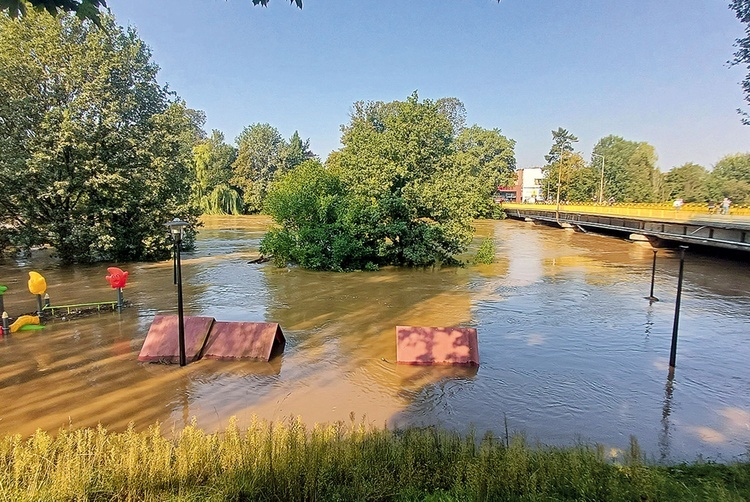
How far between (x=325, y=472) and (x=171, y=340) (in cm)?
636

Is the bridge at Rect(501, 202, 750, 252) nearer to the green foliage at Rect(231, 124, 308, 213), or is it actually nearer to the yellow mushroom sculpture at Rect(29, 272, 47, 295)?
the yellow mushroom sculpture at Rect(29, 272, 47, 295)

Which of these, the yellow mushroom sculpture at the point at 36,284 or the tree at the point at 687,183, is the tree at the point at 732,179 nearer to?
the tree at the point at 687,183

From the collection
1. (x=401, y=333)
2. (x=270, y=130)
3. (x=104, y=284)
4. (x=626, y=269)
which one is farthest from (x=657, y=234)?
(x=270, y=130)

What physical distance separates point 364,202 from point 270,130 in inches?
2196

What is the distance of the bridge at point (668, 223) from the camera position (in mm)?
21844

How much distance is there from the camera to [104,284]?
1714 cm

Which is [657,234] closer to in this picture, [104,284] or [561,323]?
[561,323]

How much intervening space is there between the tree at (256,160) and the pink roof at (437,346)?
191 ft

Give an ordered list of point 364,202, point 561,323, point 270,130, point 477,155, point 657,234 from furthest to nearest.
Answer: point 477,155, point 270,130, point 657,234, point 364,202, point 561,323

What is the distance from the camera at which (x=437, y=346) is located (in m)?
8.99

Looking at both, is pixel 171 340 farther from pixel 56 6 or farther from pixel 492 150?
pixel 492 150

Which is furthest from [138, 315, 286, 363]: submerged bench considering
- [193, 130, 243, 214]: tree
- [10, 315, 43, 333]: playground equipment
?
[193, 130, 243, 214]: tree

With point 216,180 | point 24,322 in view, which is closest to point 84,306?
point 24,322

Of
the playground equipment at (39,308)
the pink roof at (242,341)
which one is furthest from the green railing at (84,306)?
the pink roof at (242,341)
